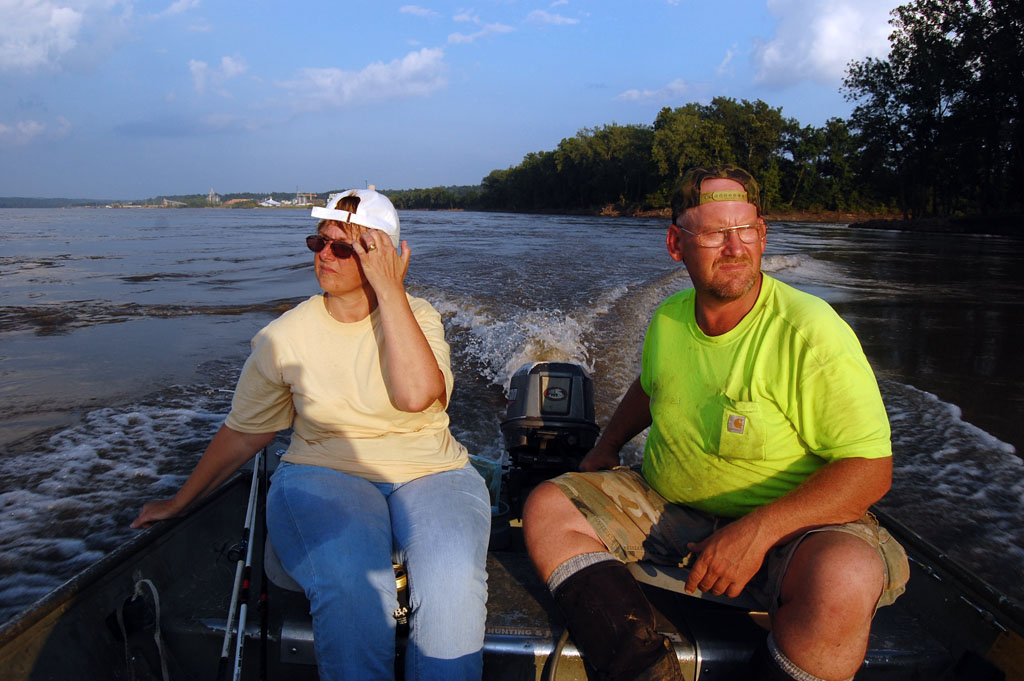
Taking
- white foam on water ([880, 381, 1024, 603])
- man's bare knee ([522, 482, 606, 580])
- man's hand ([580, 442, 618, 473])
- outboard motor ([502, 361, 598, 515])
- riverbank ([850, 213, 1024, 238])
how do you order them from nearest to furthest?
man's bare knee ([522, 482, 606, 580])
man's hand ([580, 442, 618, 473])
outboard motor ([502, 361, 598, 515])
white foam on water ([880, 381, 1024, 603])
riverbank ([850, 213, 1024, 238])

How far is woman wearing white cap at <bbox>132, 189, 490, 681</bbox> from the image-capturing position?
1874 mm

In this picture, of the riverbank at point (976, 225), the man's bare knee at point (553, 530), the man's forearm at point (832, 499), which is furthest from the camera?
the riverbank at point (976, 225)

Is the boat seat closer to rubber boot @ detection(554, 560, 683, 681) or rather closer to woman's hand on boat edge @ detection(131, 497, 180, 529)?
woman's hand on boat edge @ detection(131, 497, 180, 529)

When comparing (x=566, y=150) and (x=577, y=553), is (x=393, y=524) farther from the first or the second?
(x=566, y=150)

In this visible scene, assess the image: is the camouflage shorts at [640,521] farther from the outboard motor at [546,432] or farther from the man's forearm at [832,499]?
the outboard motor at [546,432]

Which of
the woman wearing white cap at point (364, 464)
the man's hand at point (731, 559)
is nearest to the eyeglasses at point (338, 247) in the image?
the woman wearing white cap at point (364, 464)

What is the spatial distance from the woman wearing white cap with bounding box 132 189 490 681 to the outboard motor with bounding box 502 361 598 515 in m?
0.70

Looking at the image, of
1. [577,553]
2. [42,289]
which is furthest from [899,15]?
[577,553]

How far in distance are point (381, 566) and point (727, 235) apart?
152 cm

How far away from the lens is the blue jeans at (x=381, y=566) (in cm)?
185

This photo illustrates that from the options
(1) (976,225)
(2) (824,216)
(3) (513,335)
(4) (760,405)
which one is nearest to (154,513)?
(4) (760,405)

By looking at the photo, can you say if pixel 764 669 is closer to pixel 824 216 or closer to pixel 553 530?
pixel 553 530

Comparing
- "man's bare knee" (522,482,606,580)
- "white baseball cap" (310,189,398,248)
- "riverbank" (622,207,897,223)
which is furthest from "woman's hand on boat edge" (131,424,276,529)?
"riverbank" (622,207,897,223)

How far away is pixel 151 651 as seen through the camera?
6.60ft
